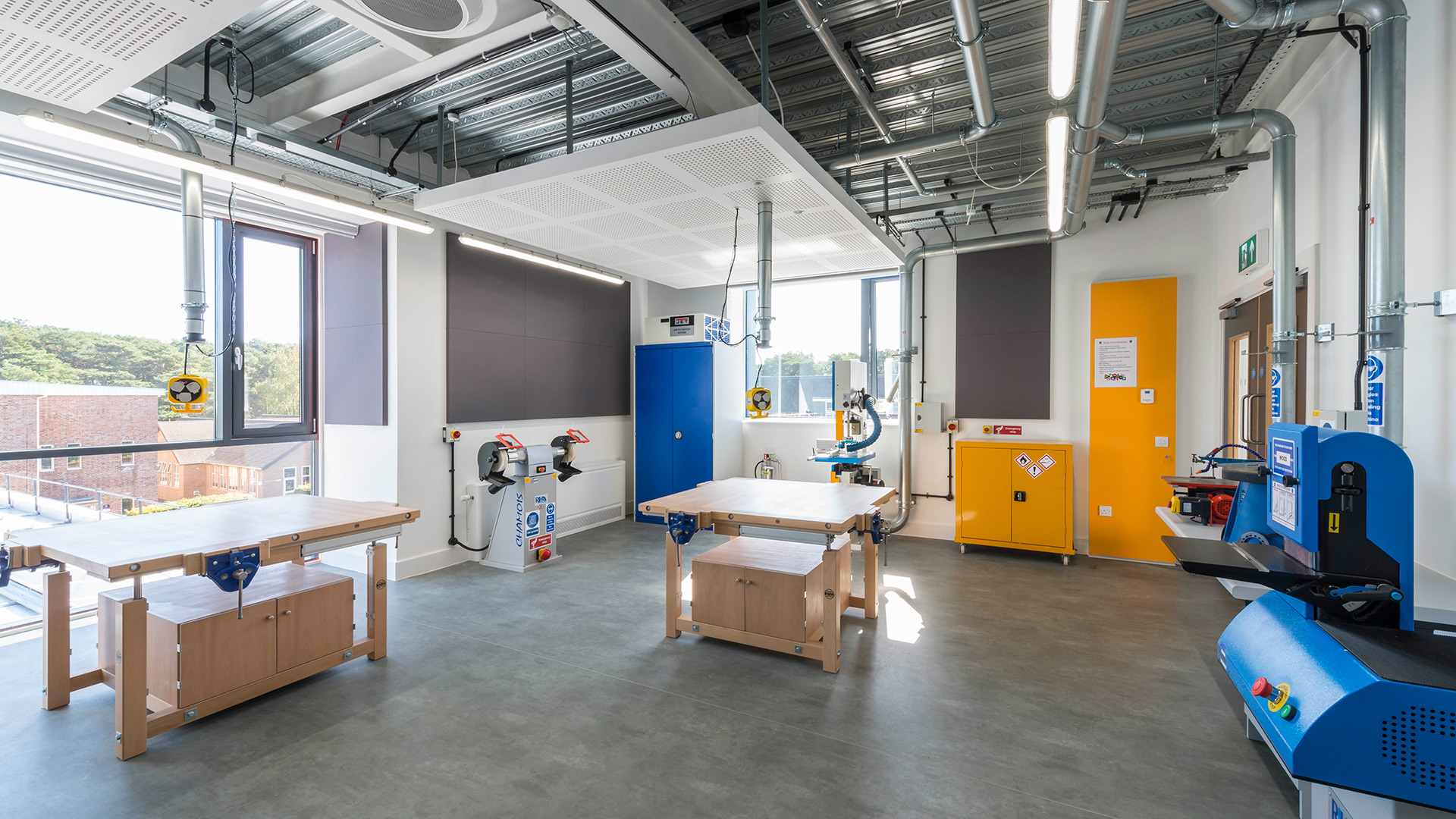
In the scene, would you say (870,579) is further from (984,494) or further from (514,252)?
(514,252)

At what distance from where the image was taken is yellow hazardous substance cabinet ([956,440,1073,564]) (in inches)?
224

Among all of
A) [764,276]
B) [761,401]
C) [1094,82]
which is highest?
[1094,82]

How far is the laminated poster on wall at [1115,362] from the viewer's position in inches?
226

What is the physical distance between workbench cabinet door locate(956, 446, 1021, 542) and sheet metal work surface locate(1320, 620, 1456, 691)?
405 centimetres

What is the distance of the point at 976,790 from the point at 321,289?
6.54m

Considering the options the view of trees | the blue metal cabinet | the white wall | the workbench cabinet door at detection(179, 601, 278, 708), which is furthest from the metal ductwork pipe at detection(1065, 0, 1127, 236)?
the view of trees

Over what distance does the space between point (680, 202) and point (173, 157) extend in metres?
2.90

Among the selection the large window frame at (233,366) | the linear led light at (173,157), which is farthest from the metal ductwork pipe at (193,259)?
the large window frame at (233,366)

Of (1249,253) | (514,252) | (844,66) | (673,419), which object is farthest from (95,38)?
(1249,253)

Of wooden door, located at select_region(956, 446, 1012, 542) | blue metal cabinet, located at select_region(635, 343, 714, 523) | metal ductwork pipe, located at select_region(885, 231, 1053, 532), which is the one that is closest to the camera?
wooden door, located at select_region(956, 446, 1012, 542)

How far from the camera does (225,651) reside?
2896 millimetres

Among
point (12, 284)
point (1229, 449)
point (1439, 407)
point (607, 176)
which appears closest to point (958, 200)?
point (1229, 449)

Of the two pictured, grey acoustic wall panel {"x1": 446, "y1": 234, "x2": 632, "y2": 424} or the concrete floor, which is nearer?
the concrete floor

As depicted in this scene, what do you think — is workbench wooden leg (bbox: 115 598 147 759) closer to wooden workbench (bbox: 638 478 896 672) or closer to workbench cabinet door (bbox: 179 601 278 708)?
workbench cabinet door (bbox: 179 601 278 708)
